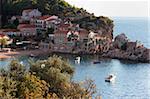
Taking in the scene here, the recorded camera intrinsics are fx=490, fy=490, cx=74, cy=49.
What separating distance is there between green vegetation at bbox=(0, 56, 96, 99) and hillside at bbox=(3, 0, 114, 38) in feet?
73.6

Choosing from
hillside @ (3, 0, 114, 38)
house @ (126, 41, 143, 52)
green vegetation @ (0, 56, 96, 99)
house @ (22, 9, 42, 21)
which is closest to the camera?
green vegetation @ (0, 56, 96, 99)

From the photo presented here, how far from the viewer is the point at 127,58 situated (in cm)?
3375

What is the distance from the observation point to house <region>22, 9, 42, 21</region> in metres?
43.5


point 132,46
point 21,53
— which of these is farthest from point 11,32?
point 132,46

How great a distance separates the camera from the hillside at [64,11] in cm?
4034

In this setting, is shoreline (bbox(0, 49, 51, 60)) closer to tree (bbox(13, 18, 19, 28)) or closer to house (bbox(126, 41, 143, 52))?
house (bbox(126, 41, 143, 52))

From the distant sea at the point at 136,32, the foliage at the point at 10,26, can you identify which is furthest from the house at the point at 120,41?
the distant sea at the point at 136,32

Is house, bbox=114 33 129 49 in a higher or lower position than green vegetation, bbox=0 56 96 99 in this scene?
lower

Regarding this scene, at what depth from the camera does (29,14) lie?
Answer: 43438 mm

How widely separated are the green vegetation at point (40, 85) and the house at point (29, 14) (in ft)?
84.1

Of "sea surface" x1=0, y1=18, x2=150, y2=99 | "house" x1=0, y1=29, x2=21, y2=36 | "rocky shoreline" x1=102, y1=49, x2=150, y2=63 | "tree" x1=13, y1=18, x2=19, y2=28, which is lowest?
"sea surface" x1=0, y1=18, x2=150, y2=99

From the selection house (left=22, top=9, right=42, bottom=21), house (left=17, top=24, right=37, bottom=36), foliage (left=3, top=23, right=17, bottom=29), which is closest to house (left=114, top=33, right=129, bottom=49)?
house (left=17, top=24, right=37, bottom=36)

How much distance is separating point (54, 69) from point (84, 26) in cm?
2361

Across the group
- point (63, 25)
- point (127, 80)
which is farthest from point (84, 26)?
point (127, 80)
